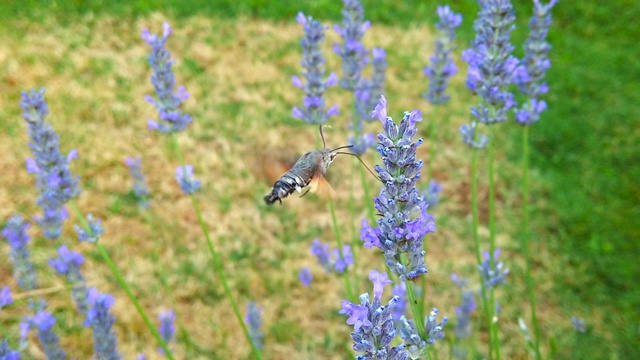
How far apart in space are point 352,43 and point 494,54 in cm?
81

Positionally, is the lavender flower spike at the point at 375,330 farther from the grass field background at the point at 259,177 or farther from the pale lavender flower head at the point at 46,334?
the pale lavender flower head at the point at 46,334

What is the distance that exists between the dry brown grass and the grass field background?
0.02 metres

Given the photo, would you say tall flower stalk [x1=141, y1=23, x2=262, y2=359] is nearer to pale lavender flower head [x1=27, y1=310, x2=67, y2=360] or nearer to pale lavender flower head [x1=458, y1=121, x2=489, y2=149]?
pale lavender flower head [x1=27, y1=310, x2=67, y2=360]

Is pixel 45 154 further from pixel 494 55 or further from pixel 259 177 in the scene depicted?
pixel 259 177

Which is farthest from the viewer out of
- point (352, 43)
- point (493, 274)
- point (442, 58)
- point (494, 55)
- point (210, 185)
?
point (210, 185)

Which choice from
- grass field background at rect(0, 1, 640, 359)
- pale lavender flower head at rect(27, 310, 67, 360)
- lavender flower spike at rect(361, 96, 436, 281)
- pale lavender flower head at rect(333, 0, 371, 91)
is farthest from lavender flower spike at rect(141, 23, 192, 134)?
lavender flower spike at rect(361, 96, 436, 281)

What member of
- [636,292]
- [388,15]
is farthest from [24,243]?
[388,15]

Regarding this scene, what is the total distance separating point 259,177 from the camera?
4941 mm

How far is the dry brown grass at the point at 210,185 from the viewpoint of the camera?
12.5 ft

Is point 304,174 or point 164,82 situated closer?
point 304,174

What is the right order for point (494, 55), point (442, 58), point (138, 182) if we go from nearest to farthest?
point (494, 55) < point (442, 58) < point (138, 182)

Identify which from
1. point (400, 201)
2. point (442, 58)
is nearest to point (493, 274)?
point (442, 58)

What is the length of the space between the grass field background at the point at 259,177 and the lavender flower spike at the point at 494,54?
853 millimetres

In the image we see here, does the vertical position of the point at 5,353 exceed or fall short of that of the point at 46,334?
it falls short
